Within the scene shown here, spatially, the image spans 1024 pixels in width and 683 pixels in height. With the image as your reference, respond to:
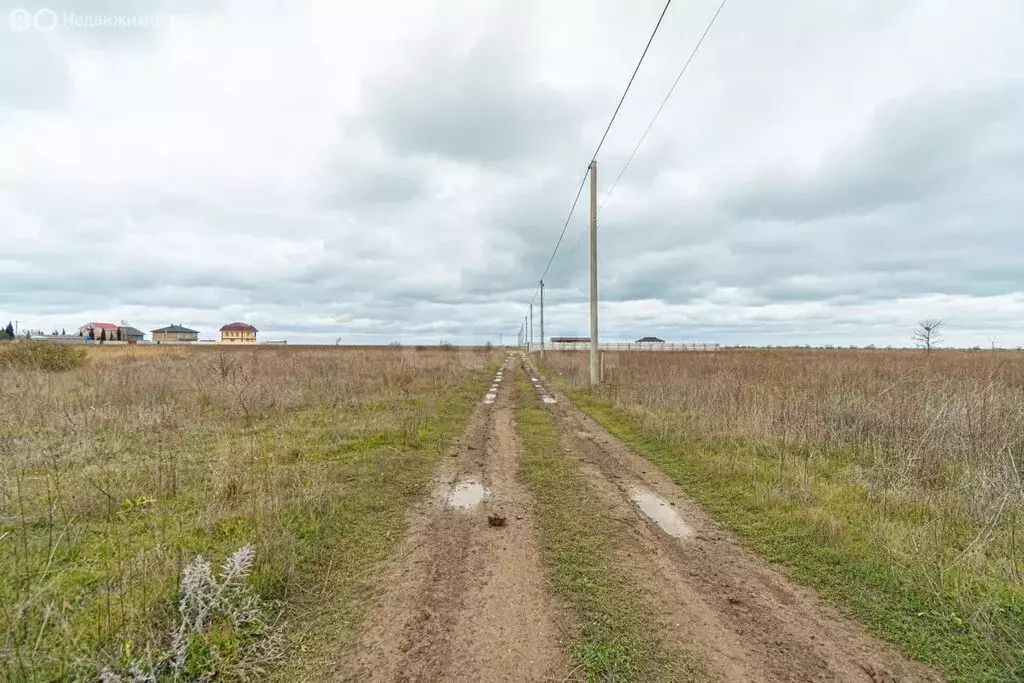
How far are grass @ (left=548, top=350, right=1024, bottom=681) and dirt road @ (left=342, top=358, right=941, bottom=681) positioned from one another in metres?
0.40

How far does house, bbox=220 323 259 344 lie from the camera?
126938mm

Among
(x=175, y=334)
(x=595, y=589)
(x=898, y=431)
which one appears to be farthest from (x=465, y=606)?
(x=175, y=334)

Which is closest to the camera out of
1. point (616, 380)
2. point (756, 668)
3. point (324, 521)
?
point (756, 668)

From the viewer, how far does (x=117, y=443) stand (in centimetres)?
840

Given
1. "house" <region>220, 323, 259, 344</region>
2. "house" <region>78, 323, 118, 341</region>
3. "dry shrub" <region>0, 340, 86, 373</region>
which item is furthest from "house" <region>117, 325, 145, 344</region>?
"dry shrub" <region>0, 340, 86, 373</region>

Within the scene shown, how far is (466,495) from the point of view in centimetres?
626

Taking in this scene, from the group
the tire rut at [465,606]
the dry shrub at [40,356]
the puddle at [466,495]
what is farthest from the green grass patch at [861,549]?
the dry shrub at [40,356]

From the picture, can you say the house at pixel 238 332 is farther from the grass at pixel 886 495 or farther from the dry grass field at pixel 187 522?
the grass at pixel 886 495

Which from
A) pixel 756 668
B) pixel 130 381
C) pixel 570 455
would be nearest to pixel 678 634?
pixel 756 668

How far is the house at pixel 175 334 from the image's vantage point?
412ft

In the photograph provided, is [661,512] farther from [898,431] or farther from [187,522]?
[898,431]

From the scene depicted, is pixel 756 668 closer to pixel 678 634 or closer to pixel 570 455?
pixel 678 634

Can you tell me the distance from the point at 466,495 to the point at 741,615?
3600 mm

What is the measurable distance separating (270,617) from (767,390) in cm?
1464
